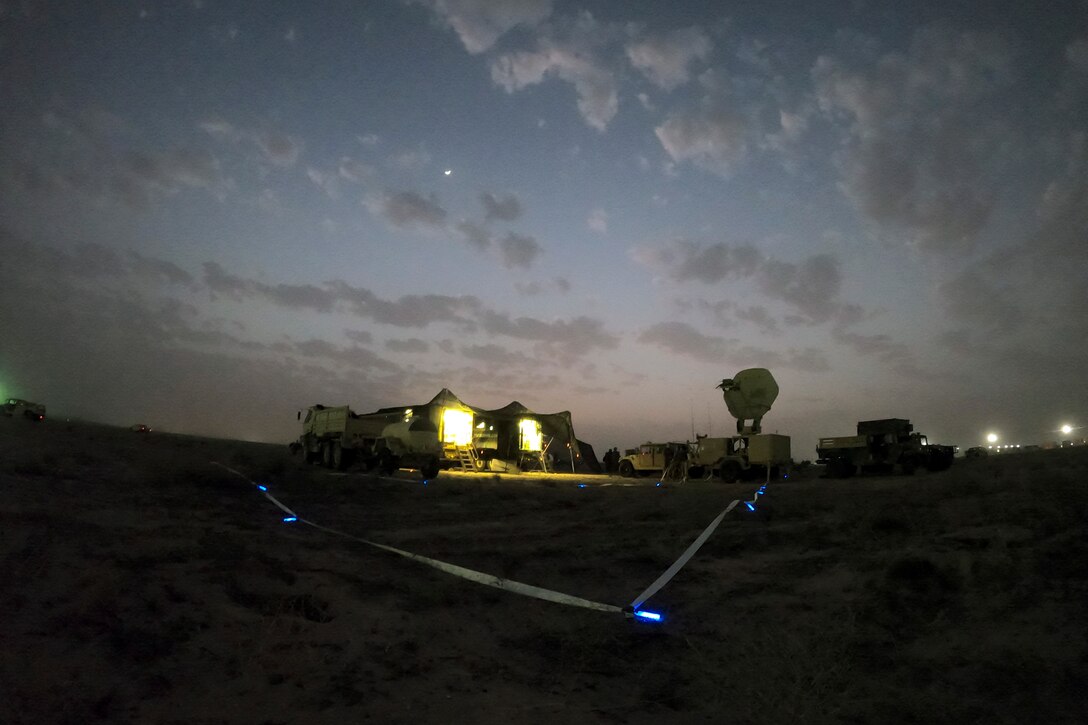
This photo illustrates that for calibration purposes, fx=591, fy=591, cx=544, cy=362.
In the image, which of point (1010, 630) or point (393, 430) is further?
point (393, 430)

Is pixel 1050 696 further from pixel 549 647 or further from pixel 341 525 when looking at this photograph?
pixel 341 525

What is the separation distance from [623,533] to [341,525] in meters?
5.84

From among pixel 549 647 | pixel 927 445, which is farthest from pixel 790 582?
pixel 927 445

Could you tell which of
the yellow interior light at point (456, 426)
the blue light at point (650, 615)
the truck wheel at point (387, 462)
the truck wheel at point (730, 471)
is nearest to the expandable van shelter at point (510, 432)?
the yellow interior light at point (456, 426)

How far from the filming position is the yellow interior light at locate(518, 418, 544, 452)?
1477 inches

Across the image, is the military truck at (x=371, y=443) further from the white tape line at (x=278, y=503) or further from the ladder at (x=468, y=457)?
the white tape line at (x=278, y=503)

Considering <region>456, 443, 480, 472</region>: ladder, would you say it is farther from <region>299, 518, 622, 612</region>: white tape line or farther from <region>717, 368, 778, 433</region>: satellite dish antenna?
<region>299, 518, 622, 612</region>: white tape line

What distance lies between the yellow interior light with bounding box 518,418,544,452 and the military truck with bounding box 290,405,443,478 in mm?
11030

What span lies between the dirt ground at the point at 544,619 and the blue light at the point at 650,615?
23 centimetres

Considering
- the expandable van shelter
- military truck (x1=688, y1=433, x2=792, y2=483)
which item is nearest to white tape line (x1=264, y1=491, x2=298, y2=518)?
the expandable van shelter

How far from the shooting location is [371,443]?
88.5ft

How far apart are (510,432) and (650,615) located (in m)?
30.1

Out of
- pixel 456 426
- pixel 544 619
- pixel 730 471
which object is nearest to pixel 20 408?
pixel 456 426

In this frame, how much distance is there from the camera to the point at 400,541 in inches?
420
